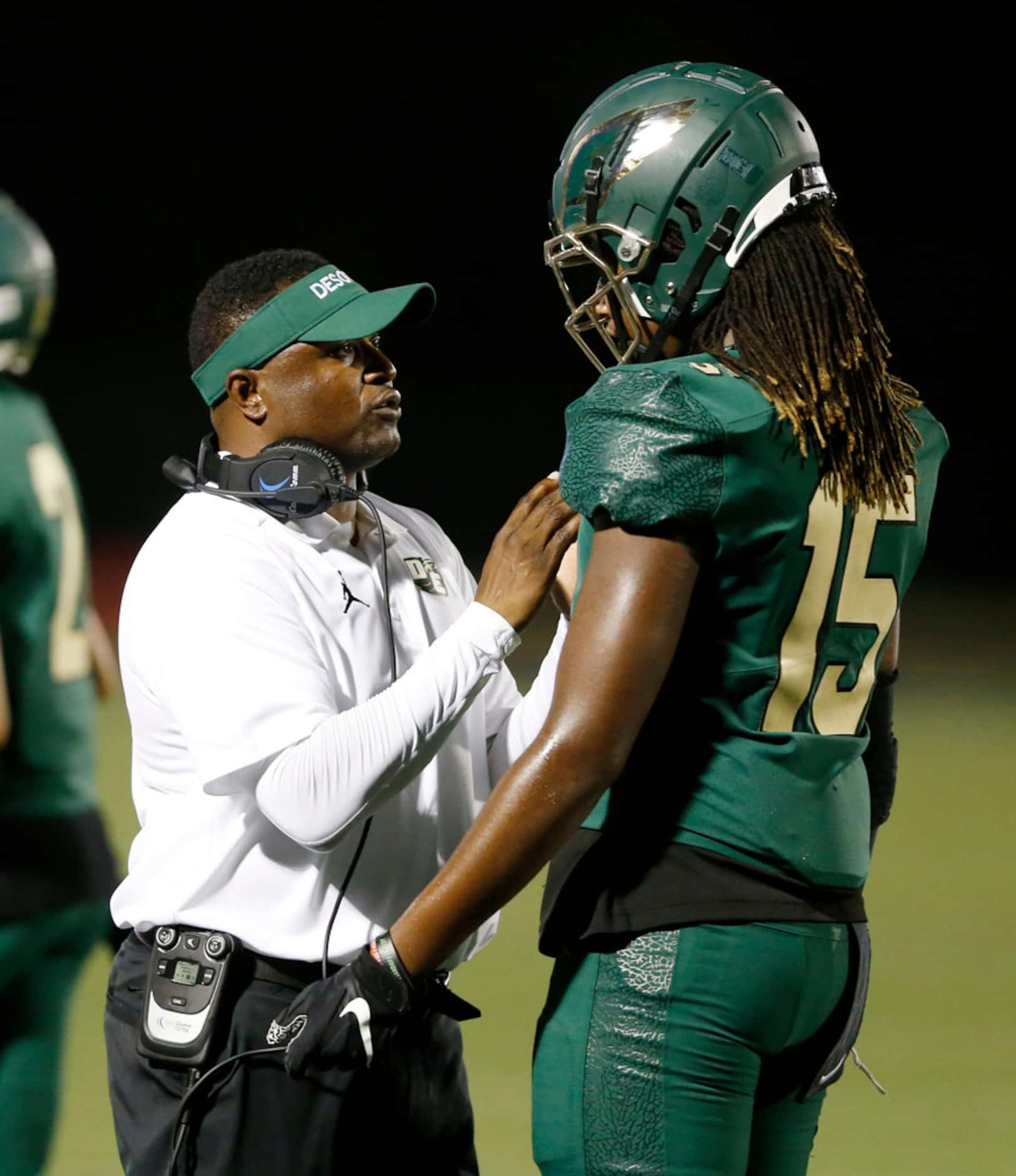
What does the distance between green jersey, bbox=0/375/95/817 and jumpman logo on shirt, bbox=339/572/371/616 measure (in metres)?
1.25

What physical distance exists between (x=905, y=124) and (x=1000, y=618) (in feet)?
5.23

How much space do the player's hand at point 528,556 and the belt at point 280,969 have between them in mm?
392

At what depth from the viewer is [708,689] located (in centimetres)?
109

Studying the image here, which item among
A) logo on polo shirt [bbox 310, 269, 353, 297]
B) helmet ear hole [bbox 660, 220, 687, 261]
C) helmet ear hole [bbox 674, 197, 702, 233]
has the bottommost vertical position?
logo on polo shirt [bbox 310, 269, 353, 297]

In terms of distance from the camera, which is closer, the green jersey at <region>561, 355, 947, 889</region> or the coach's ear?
the green jersey at <region>561, 355, 947, 889</region>

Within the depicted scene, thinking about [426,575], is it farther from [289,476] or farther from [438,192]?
[438,192]

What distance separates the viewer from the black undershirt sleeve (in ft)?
4.64

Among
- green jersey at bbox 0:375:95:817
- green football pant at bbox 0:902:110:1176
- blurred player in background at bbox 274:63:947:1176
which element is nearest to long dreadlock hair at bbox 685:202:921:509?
blurred player in background at bbox 274:63:947:1176

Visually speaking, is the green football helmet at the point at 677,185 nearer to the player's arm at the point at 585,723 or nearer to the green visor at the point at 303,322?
the player's arm at the point at 585,723

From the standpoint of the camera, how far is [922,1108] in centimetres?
243

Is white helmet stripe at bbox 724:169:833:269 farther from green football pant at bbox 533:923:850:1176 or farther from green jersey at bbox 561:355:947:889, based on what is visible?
green football pant at bbox 533:923:850:1176

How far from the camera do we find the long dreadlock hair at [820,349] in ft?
3.62

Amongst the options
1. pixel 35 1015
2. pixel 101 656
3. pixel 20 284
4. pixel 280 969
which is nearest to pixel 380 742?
pixel 280 969

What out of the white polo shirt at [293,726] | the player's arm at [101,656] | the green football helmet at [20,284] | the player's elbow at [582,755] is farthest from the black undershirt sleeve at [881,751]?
the green football helmet at [20,284]
